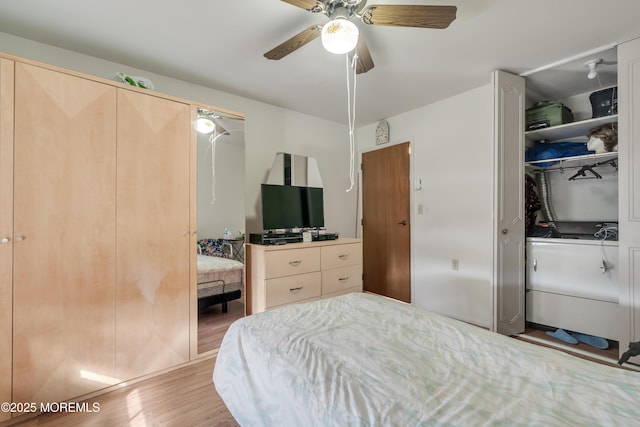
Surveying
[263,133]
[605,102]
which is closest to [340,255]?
[263,133]

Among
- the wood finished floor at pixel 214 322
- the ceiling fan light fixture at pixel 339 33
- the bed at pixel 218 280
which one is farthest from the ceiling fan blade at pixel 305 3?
the wood finished floor at pixel 214 322

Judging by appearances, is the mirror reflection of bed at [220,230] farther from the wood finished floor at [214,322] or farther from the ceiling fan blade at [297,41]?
the ceiling fan blade at [297,41]

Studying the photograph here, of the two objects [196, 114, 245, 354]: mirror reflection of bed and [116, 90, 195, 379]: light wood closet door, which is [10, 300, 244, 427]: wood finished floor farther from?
[196, 114, 245, 354]: mirror reflection of bed

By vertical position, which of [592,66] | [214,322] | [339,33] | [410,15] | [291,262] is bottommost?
[214,322]

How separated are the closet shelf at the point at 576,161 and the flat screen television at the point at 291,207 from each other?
216cm

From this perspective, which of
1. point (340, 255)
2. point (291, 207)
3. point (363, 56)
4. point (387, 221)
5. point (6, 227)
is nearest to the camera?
point (6, 227)

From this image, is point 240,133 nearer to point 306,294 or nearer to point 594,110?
point 306,294

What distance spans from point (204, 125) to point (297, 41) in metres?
1.04

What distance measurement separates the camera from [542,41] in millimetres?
2057

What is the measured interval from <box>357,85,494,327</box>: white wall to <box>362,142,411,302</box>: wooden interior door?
0.12m

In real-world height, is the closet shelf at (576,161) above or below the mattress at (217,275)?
above

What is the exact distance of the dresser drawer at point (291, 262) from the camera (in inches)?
96.7

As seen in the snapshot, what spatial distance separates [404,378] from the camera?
86 centimetres

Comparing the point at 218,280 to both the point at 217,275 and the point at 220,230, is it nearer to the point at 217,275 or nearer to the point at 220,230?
the point at 217,275
